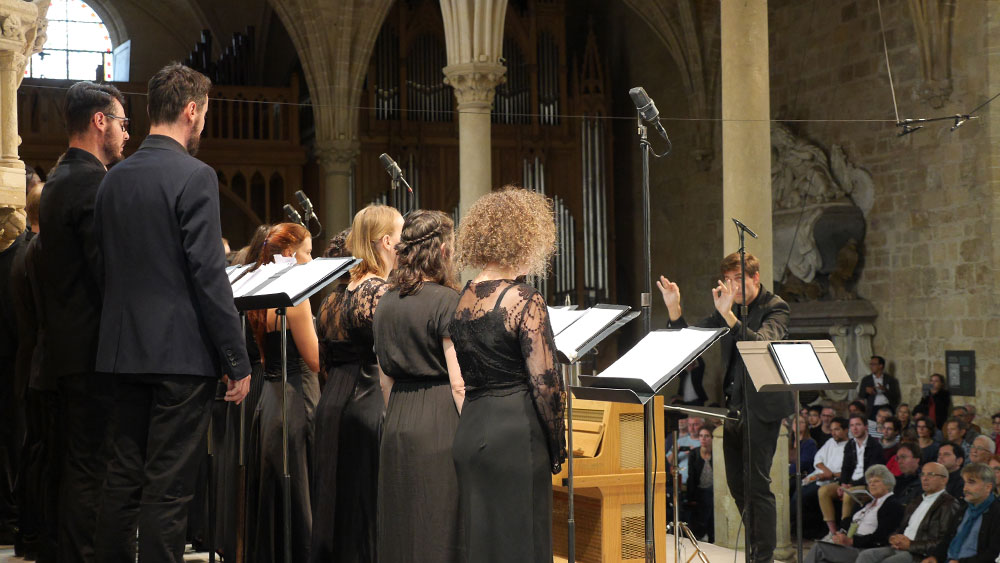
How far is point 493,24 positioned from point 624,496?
806 cm

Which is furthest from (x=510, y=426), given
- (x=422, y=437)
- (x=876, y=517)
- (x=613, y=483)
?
(x=876, y=517)

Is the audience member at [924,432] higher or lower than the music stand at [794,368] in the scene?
lower

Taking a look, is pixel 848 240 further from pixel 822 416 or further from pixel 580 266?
pixel 580 266

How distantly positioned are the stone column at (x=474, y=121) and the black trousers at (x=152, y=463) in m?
9.26

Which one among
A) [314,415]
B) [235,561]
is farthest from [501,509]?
[235,561]

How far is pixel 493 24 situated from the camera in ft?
40.6

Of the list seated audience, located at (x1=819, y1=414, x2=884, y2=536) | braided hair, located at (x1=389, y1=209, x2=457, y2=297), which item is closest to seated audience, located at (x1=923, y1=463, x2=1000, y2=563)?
seated audience, located at (x1=819, y1=414, x2=884, y2=536)

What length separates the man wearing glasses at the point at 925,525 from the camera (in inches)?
269

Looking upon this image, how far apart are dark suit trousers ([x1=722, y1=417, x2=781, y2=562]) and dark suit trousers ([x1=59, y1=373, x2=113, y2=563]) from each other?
3272 millimetres

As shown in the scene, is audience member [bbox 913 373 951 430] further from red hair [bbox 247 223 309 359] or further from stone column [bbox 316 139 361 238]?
red hair [bbox 247 223 309 359]

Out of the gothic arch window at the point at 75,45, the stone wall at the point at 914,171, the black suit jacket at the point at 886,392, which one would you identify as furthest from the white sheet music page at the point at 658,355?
the gothic arch window at the point at 75,45

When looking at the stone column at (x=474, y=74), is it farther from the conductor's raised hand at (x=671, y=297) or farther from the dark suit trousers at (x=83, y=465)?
the dark suit trousers at (x=83, y=465)

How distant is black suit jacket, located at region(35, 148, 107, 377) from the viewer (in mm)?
3416

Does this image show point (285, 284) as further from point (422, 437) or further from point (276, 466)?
point (276, 466)
